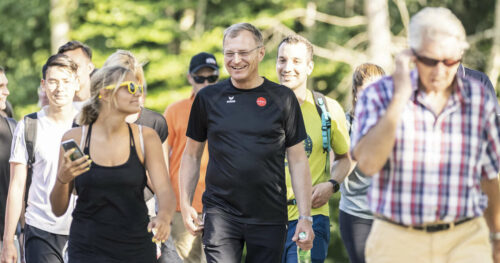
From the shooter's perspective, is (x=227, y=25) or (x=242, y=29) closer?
(x=242, y=29)

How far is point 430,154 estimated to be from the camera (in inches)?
174

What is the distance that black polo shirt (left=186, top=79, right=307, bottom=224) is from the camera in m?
5.98

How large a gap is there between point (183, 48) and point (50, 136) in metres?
15.1

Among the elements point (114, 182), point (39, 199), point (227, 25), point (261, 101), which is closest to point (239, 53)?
point (261, 101)

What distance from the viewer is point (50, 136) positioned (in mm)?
6742

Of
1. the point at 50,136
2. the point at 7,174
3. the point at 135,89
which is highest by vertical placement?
the point at 135,89

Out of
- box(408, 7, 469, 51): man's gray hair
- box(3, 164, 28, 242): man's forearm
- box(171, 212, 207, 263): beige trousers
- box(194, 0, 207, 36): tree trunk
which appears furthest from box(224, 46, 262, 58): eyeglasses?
box(194, 0, 207, 36): tree trunk

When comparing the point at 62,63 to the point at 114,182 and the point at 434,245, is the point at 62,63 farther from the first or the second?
the point at 434,245

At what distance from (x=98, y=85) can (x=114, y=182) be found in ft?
2.17

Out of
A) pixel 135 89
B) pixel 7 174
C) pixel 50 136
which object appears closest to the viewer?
pixel 135 89

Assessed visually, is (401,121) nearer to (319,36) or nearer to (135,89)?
(135,89)

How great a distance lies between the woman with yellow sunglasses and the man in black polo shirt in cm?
65

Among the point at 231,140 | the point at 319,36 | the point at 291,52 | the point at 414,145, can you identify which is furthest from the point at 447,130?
the point at 319,36

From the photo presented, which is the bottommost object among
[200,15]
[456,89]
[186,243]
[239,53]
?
[186,243]
